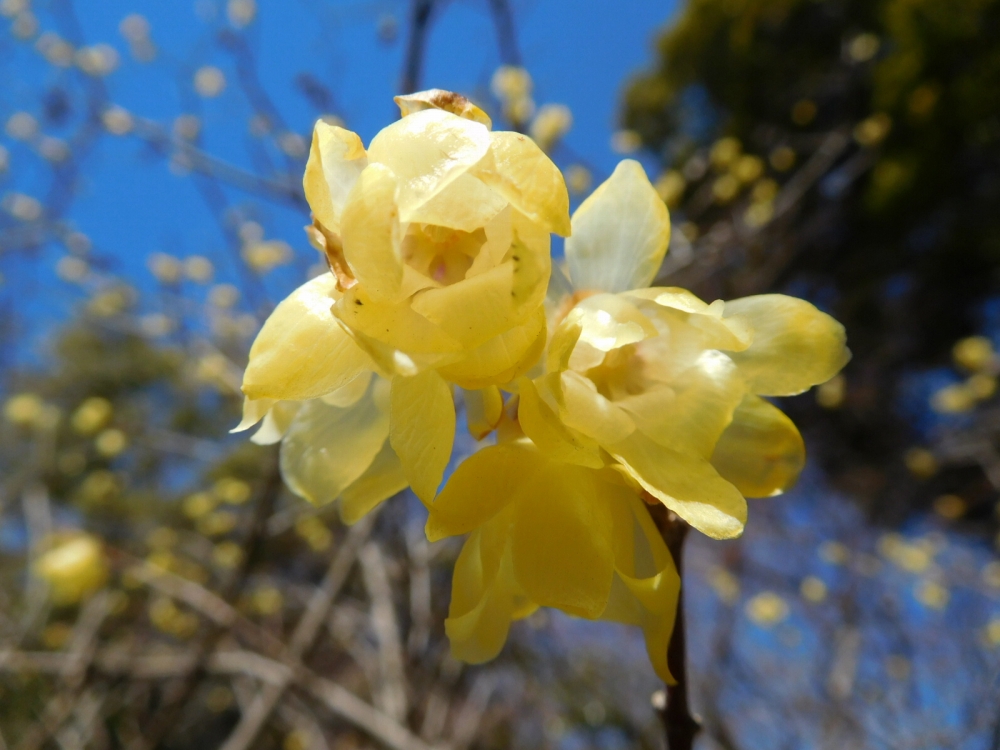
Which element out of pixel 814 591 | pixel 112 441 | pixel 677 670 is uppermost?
pixel 677 670

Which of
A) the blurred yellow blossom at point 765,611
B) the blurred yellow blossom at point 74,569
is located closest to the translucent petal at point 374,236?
the blurred yellow blossom at point 74,569

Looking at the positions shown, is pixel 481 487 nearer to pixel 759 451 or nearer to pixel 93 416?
pixel 759 451

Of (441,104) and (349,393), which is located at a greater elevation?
(441,104)

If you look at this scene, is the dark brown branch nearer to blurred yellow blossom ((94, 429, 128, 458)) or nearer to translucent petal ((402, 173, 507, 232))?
translucent petal ((402, 173, 507, 232))

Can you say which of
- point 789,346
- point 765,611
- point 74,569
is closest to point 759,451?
point 789,346

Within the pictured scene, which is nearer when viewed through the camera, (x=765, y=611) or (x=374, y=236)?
(x=374, y=236)

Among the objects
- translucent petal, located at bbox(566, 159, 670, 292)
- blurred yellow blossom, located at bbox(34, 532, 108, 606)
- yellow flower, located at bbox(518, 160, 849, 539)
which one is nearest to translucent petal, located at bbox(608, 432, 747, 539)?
yellow flower, located at bbox(518, 160, 849, 539)

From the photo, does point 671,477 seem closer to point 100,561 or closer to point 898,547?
point 100,561

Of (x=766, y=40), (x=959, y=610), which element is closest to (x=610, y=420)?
(x=959, y=610)
